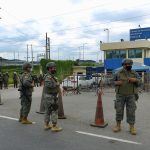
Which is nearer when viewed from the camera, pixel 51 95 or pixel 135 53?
pixel 51 95

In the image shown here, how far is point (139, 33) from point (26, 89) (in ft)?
128

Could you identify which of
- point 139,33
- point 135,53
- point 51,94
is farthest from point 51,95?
point 135,53

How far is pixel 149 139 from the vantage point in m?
7.85

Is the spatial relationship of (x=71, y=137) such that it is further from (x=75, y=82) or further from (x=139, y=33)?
(x=139, y=33)

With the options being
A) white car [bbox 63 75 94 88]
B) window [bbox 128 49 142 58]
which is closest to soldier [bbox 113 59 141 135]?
white car [bbox 63 75 94 88]

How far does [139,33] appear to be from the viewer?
46.8 m

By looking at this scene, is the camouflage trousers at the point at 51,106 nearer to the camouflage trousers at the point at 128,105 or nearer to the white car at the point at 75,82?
the camouflage trousers at the point at 128,105

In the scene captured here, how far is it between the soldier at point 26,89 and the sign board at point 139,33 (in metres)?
37.8

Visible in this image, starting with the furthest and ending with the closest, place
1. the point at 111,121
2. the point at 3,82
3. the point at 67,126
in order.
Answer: the point at 3,82 < the point at 111,121 < the point at 67,126

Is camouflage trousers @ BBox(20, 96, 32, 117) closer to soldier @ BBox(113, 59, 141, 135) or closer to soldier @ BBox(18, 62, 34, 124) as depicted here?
soldier @ BBox(18, 62, 34, 124)

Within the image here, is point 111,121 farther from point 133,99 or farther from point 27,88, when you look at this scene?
point 27,88

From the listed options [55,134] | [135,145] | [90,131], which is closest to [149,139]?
[135,145]

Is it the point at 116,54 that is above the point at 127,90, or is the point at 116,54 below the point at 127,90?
above

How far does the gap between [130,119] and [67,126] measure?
1.86 meters
